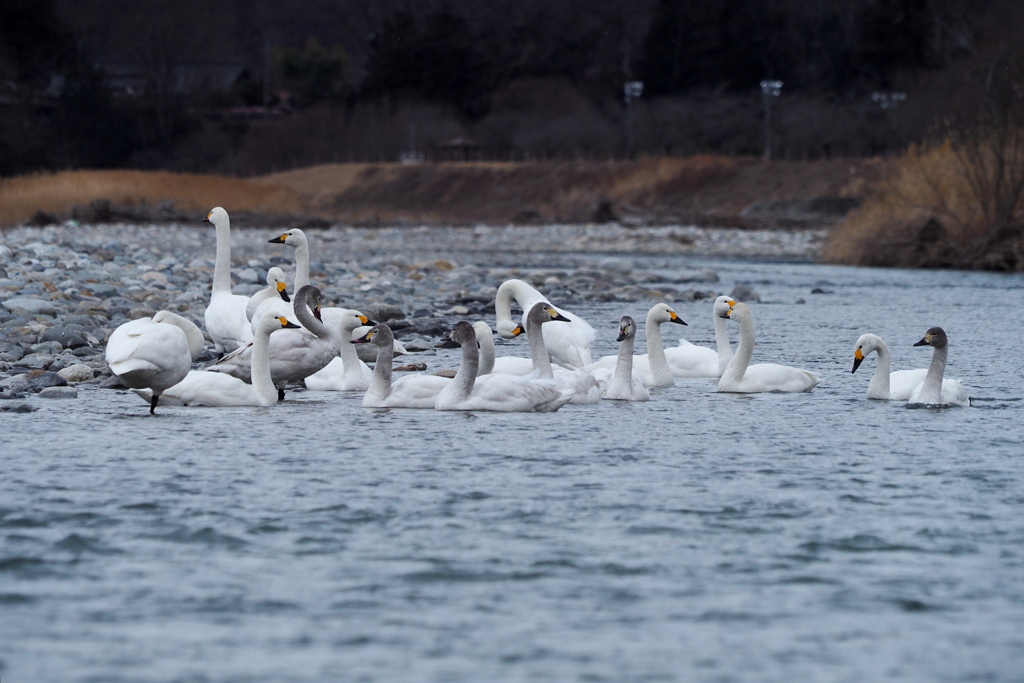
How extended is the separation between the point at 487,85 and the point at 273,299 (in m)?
75.8

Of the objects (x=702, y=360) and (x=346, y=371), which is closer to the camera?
(x=346, y=371)

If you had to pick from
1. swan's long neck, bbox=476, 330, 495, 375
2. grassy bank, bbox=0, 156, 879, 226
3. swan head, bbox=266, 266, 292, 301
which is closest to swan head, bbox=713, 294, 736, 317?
swan's long neck, bbox=476, 330, 495, 375

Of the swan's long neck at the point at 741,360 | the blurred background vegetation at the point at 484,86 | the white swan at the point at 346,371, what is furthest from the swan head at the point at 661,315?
the blurred background vegetation at the point at 484,86

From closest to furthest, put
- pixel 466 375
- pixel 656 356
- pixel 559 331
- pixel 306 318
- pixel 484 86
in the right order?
pixel 466 375 < pixel 306 318 < pixel 656 356 < pixel 559 331 < pixel 484 86

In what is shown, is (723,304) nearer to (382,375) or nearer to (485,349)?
(485,349)

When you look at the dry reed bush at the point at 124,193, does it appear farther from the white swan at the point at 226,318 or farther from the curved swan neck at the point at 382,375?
the curved swan neck at the point at 382,375

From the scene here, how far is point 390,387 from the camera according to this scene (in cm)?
868

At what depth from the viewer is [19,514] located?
555 centimetres

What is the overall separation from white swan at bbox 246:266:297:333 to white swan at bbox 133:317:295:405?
7.9 inches

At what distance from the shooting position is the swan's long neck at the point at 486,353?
9031 millimetres

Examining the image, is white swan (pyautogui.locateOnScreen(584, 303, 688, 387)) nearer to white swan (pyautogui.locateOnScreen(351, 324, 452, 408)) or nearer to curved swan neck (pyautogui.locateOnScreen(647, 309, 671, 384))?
curved swan neck (pyautogui.locateOnScreen(647, 309, 671, 384))

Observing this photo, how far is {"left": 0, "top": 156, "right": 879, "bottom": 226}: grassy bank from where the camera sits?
3959 cm

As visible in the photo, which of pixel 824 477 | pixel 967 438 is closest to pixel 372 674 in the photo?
pixel 824 477

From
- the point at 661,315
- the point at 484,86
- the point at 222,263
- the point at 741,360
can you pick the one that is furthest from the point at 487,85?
the point at 741,360
